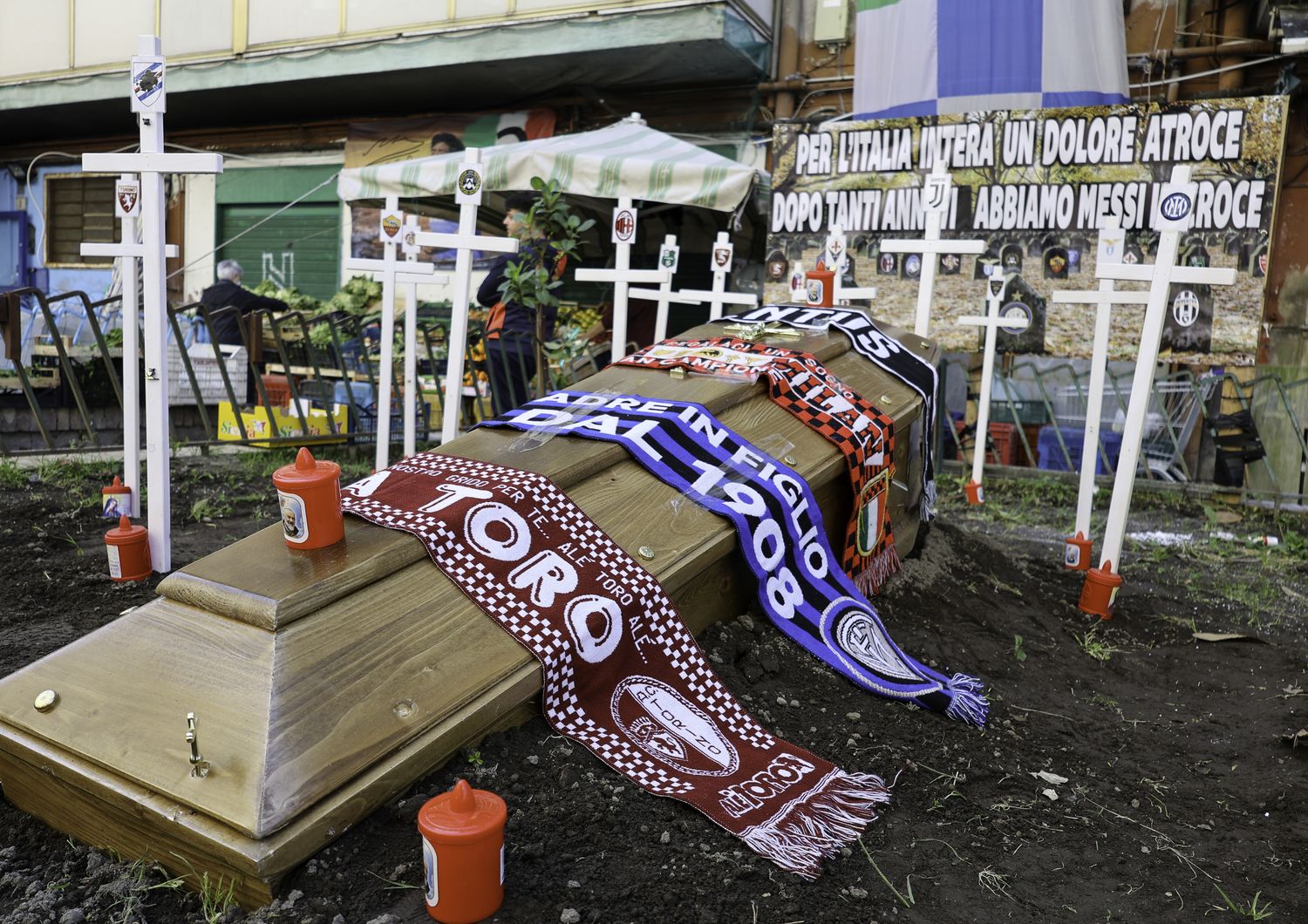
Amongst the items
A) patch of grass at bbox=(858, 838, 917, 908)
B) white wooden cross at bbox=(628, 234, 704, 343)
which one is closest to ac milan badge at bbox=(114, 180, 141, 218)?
white wooden cross at bbox=(628, 234, 704, 343)

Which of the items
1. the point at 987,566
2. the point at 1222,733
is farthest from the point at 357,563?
the point at 987,566

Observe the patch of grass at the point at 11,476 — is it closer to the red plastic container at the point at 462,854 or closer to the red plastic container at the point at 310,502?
the red plastic container at the point at 310,502

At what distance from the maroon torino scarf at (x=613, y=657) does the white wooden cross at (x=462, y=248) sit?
205 centimetres

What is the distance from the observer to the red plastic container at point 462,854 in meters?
1.55

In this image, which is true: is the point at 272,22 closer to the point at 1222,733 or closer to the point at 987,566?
the point at 987,566

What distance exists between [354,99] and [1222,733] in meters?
10.8

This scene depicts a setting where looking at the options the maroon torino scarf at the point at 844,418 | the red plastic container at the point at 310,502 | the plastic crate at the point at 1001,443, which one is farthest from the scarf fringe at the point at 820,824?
the plastic crate at the point at 1001,443

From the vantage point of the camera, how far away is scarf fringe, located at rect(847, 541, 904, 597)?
11.1 feet

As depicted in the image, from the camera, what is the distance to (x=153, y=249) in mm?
3492

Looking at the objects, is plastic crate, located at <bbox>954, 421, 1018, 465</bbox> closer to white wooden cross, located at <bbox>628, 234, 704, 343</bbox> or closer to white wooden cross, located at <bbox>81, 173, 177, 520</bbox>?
white wooden cross, located at <bbox>628, 234, 704, 343</bbox>

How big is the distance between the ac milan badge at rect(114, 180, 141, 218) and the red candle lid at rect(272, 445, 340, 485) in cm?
232

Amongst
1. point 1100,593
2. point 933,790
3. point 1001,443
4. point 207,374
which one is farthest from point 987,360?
point 207,374

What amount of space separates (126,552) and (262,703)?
2.03 metres

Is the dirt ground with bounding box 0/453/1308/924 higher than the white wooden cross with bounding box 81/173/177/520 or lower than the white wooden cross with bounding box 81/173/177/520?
lower
